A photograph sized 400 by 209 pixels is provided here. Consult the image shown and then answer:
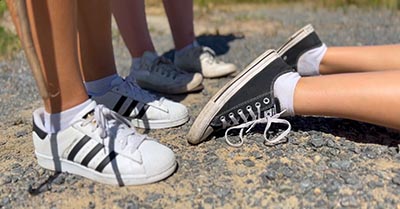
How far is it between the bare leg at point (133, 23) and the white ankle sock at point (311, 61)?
74 centimetres

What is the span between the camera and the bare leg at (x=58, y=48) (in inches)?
61.8

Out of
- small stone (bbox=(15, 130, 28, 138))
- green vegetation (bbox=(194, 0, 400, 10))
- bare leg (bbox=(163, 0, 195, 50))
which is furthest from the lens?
green vegetation (bbox=(194, 0, 400, 10))

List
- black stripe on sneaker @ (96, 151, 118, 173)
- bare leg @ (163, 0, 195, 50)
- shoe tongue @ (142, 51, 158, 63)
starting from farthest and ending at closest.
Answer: bare leg @ (163, 0, 195, 50) < shoe tongue @ (142, 51, 158, 63) < black stripe on sneaker @ (96, 151, 118, 173)

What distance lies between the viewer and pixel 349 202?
1.60m

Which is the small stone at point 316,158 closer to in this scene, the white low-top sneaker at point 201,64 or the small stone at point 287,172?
the small stone at point 287,172

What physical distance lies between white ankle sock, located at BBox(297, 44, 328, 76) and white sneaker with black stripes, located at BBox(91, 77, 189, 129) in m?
0.57

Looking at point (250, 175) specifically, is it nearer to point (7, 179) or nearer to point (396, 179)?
point (396, 179)

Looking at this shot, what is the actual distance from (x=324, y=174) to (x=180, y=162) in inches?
18.8

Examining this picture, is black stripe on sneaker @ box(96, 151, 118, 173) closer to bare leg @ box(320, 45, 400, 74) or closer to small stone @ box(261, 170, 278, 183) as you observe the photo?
small stone @ box(261, 170, 278, 183)

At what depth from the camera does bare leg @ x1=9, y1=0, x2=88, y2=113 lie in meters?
1.57

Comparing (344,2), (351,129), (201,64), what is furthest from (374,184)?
(344,2)

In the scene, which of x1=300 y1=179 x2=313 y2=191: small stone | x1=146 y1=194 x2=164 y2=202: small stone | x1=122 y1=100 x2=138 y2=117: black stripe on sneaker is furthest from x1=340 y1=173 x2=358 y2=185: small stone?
x1=122 y1=100 x2=138 y2=117: black stripe on sneaker

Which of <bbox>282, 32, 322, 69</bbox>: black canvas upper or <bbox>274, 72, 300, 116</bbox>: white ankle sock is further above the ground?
<bbox>274, 72, 300, 116</bbox>: white ankle sock

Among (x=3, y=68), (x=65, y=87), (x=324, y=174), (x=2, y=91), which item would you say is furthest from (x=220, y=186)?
(x=3, y=68)
